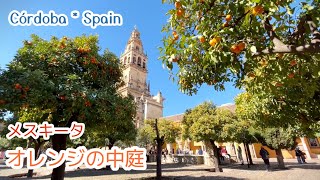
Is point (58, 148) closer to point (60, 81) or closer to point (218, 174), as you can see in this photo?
point (60, 81)

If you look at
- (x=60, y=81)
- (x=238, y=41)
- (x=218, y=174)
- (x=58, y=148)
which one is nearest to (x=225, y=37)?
(x=238, y=41)

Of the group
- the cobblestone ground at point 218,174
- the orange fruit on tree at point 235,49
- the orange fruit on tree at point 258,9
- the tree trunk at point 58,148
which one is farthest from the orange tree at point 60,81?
the cobblestone ground at point 218,174

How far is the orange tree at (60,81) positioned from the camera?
25.4 ft

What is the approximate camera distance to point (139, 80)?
79.1m

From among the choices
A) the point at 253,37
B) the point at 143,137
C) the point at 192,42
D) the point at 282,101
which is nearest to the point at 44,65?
the point at 192,42

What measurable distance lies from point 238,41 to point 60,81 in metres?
7.39

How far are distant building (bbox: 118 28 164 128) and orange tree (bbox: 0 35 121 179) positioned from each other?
201 feet

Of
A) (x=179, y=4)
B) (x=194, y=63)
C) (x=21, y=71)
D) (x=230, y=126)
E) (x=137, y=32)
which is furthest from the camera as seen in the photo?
(x=137, y=32)

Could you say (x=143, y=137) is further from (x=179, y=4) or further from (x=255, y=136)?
(x=179, y=4)

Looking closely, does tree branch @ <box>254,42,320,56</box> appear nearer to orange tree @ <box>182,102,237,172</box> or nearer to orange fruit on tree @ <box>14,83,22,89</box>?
orange fruit on tree @ <box>14,83,22,89</box>

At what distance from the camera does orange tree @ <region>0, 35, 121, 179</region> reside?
7742 mm

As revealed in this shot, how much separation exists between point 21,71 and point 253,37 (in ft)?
26.5

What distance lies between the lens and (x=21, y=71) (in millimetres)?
8281

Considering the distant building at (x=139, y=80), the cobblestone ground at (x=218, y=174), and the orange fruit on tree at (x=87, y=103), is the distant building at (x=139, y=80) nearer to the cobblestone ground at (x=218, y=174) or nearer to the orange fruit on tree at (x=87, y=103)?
the cobblestone ground at (x=218, y=174)
